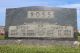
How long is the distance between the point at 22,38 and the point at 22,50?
7.44 metres

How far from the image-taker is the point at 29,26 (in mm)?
22094

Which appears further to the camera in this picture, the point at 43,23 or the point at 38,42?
the point at 43,23

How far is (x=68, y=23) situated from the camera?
21.4 metres

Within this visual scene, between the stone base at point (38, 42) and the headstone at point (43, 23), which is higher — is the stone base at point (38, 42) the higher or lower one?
the lower one

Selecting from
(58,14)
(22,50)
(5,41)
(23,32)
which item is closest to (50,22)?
(58,14)

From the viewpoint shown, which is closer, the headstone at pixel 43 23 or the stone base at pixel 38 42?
the stone base at pixel 38 42

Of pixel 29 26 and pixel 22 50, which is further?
pixel 29 26

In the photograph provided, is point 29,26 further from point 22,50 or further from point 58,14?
point 22,50

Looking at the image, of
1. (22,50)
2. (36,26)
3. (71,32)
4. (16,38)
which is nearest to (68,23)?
(71,32)

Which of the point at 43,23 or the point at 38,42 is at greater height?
the point at 43,23

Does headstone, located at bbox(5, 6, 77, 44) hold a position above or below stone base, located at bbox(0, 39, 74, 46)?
above

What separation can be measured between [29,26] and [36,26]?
55 cm

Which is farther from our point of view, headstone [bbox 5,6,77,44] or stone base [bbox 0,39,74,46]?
headstone [bbox 5,6,77,44]

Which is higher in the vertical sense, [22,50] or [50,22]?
[50,22]
